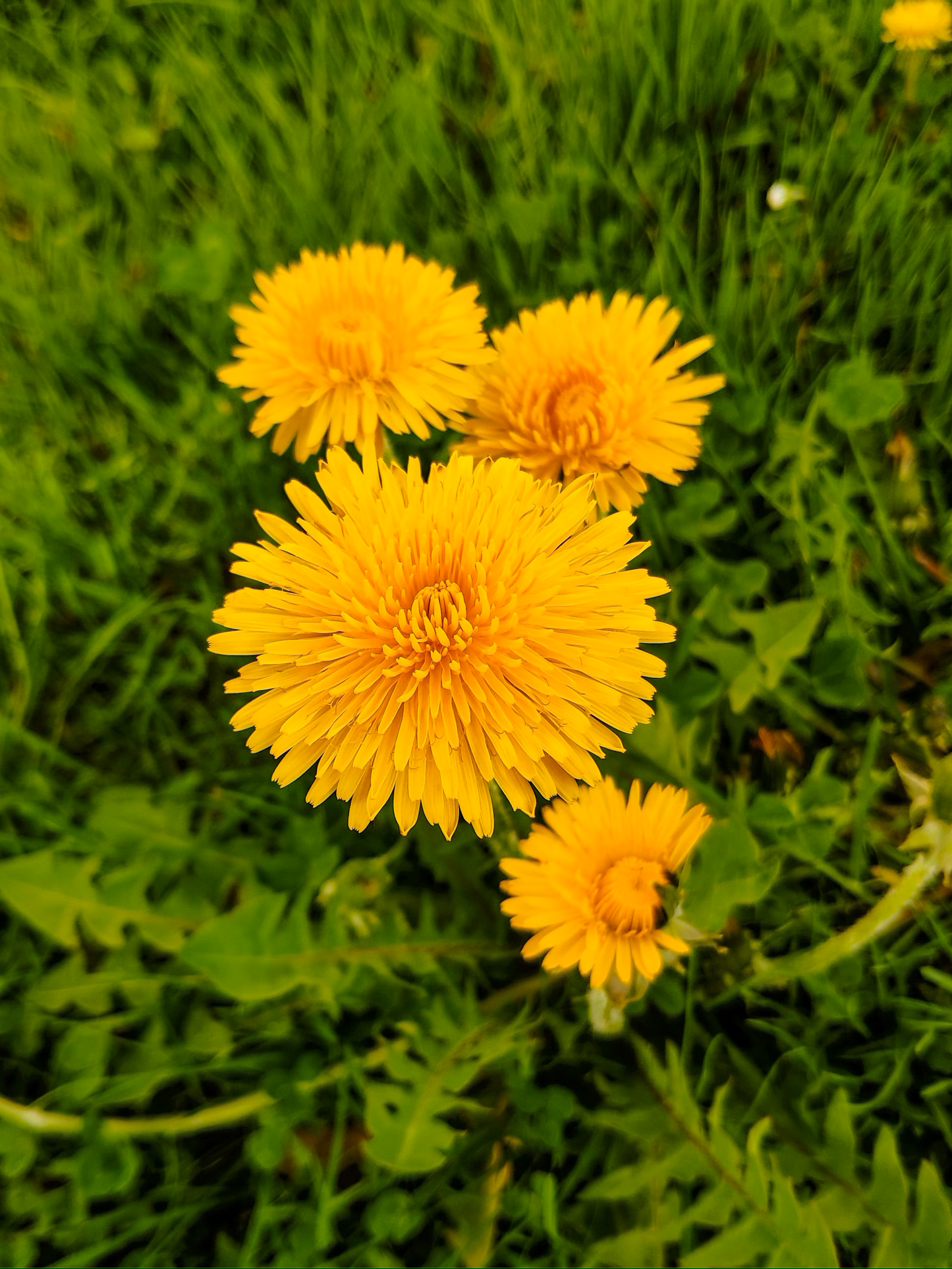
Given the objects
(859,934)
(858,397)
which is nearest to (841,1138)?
(859,934)

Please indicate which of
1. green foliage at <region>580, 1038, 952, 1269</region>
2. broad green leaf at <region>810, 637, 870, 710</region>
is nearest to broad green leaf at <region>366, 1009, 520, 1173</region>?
green foliage at <region>580, 1038, 952, 1269</region>

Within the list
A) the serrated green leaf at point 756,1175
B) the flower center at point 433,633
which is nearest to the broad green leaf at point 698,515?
the flower center at point 433,633

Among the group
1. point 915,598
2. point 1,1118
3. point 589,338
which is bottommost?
point 1,1118

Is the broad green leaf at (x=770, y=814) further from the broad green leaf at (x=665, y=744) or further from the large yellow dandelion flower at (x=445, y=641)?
the large yellow dandelion flower at (x=445, y=641)

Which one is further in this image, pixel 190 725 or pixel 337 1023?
pixel 190 725

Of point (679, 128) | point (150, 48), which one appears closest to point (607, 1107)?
point (679, 128)

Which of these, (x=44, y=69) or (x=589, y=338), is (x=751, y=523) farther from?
(x=44, y=69)

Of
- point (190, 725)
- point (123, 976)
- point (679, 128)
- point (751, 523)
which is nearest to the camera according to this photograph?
point (123, 976)

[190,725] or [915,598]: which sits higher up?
[915,598]
